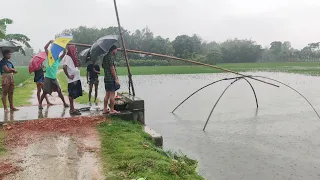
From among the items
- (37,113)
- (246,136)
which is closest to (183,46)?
(246,136)

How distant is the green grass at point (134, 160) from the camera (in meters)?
4.89

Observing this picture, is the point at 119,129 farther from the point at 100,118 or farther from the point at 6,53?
the point at 6,53

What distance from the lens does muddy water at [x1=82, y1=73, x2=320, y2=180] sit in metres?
6.79

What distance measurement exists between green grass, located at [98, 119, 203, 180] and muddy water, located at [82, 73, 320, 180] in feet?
3.42

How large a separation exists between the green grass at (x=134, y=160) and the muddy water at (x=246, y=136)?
41.1 inches

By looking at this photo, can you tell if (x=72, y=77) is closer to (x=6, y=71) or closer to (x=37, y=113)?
(x=37, y=113)

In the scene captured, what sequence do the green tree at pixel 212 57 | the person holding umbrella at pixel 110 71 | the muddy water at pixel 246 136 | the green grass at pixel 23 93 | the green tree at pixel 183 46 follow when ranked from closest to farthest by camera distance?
the muddy water at pixel 246 136
the person holding umbrella at pixel 110 71
the green grass at pixel 23 93
the green tree at pixel 212 57
the green tree at pixel 183 46

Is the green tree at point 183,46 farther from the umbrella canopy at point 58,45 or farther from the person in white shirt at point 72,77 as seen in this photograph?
the umbrella canopy at point 58,45

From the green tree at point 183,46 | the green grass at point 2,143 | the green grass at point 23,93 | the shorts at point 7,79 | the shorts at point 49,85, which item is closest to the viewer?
the green grass at point 2,143

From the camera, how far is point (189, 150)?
26.5ft

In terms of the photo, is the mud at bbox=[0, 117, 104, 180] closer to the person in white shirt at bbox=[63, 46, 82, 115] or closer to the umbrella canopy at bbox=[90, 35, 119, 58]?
the person in white shirt at bbox=[63, 46, 82, 115]

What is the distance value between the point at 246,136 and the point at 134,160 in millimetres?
4787

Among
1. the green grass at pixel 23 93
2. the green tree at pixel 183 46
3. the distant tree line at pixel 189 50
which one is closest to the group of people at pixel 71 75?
the green grass at pixel 23 93

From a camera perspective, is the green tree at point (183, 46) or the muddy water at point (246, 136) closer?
the muddy water at point (246, 136)
